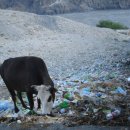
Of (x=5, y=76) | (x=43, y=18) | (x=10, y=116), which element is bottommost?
(x=43, y=18)

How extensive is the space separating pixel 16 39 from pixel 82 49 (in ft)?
14.5

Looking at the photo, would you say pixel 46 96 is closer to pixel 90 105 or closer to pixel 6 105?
pixel 90 105

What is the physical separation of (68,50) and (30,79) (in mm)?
9978

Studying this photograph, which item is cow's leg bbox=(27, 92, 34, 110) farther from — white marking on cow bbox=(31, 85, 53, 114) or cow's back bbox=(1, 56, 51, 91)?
white marking on cow bbox=(31, 85, 53, 114)

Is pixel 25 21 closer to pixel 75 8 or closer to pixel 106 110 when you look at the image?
pixel 106 110

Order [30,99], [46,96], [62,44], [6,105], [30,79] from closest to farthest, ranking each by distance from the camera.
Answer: [46,96]
[30,79]
[30,99]
[6,105]
[62,44]

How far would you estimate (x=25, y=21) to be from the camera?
84.7 feet

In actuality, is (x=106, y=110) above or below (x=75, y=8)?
above

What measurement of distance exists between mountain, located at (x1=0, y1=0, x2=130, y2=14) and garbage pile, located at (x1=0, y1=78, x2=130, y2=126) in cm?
6085

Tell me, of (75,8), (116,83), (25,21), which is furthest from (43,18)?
(75,8)

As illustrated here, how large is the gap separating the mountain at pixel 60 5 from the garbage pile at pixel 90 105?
6085cm

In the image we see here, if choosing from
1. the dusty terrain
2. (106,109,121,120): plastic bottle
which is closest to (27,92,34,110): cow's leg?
(106,109,121,120): plastic bottle

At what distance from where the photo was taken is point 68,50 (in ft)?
59.8

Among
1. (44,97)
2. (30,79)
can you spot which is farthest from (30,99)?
(44,97)
